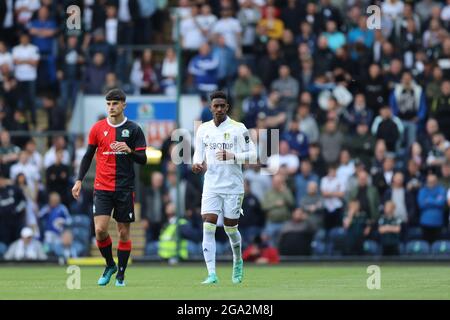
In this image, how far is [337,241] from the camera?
1070 inches

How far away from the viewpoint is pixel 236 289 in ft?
57.5

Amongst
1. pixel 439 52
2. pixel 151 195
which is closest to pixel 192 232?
pixel 151 195

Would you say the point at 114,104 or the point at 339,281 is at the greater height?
the point at 114,104

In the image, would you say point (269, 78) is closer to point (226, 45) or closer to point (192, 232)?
point (226, 45)

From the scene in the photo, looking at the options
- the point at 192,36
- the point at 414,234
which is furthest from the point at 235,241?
the point at 192,36

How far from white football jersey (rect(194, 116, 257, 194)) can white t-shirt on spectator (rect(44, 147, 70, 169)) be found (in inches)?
415

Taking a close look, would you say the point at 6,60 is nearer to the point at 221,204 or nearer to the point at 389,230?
the point at 389,230

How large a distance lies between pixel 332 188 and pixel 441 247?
8.24 ft

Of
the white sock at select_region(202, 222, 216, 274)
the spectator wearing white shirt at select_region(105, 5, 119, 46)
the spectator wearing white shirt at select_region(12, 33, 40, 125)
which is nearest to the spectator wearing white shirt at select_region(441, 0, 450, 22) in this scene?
the spectator wearing white shirt at select_region(105, 5, 119, 46)

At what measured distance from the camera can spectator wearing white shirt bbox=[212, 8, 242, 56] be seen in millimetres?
30766

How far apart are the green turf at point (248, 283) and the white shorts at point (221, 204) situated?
99cm

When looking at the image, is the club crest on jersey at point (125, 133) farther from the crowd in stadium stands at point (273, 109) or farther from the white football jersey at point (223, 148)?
the crowd in stadium stands at point (273, 109)

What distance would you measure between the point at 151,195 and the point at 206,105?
2443 millimetres

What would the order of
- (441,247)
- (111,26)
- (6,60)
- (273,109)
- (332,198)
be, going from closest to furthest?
(441,247), (332,198), (273,109), (6,60), (111,26)
